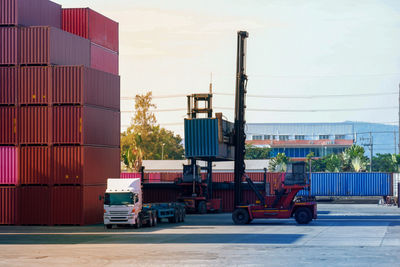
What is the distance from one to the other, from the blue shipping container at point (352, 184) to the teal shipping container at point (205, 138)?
34375 millimetres

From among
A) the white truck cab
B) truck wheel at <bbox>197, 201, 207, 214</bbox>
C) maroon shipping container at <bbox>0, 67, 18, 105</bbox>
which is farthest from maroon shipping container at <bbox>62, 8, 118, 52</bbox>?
truck wheel at <bbox>197, 201, 207, 214</bbox>

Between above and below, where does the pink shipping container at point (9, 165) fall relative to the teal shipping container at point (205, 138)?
below

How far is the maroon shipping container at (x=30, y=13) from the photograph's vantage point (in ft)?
140

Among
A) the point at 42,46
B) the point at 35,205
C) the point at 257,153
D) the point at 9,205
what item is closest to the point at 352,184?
the point at 35,205

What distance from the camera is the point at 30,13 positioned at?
1741 inches

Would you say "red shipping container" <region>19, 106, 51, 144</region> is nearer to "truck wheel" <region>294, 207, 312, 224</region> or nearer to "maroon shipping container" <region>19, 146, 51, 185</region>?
"maroon shipping container" <region>19, 146, 51, 185</region>

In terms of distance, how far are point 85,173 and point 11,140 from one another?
501cm

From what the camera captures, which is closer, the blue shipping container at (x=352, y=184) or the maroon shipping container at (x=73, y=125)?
the maroon shipping container at (x=73, y=125)

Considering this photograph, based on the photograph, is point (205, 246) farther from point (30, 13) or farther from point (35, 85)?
point (30, 13)

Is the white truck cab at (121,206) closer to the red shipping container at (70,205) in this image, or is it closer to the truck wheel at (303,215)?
the red shipping container at (70,205)

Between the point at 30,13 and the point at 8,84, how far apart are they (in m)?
4.81

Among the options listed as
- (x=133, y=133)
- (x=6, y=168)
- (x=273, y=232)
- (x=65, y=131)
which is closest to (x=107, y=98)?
(x=65, y=131)

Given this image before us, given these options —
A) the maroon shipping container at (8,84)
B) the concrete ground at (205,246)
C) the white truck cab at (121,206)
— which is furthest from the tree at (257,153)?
the white truck cab at (121,206)

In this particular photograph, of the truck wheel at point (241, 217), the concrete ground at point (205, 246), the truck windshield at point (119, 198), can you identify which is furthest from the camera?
the truck wheel at point (241, 217)
